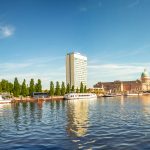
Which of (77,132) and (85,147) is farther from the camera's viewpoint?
(77,132)

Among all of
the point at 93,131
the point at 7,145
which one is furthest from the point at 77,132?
the point at 7,145

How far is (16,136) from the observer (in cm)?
4647

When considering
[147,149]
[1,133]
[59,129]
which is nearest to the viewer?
[147,149]

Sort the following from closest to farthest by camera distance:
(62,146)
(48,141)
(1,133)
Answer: (62,146) < (48,141) < (1,133)

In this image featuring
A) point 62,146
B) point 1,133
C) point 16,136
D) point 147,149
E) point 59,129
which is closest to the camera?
point 147,149

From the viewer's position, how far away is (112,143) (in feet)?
130

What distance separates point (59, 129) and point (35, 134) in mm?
6181

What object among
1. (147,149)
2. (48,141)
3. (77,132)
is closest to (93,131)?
(77,132)

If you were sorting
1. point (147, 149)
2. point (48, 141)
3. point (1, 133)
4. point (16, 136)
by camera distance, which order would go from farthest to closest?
1. point (1, 133)
2. point (16, 136)
3. point (48, 141)
4. point (147, 149)

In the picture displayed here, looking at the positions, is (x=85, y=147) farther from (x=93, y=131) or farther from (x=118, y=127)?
(x=118, y=127)

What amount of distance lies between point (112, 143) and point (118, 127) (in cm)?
1501

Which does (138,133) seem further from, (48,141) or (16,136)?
(16,136)

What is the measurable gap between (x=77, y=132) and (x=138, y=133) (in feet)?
31.9

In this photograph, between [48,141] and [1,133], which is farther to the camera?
[1,133]
